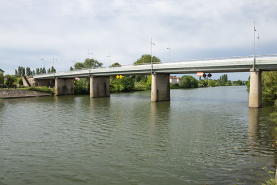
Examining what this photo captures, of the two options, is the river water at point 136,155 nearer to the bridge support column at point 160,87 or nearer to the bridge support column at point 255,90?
A: the bridge support column at point 255,90

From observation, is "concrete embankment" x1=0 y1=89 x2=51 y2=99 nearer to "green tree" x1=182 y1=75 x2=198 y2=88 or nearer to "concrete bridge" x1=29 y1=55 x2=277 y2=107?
"concrete bridge" x1=29 y1=55 x2=277 y2=107

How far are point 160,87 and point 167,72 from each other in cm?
398

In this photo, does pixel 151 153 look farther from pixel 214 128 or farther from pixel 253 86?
pixel 253 86

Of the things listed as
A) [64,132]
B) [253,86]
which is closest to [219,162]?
[64,132]

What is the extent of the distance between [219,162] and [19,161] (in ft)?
35.5

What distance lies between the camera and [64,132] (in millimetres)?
19047

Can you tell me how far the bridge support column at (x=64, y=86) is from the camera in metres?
83.5

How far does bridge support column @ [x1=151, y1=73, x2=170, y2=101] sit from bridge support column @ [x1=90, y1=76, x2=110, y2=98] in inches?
934

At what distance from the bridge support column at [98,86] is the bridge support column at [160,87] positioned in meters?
23.7

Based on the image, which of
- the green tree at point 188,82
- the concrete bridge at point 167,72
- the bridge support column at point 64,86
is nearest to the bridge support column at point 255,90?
the concrete bridge at point 167,72

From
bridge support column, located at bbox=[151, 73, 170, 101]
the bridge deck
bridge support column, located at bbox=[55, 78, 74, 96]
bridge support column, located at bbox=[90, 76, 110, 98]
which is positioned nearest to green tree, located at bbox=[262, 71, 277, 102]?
the bridge deck

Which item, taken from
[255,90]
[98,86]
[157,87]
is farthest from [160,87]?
[98,86]

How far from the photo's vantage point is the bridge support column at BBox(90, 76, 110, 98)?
67.9 m

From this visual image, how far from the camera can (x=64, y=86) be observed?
279 ft
